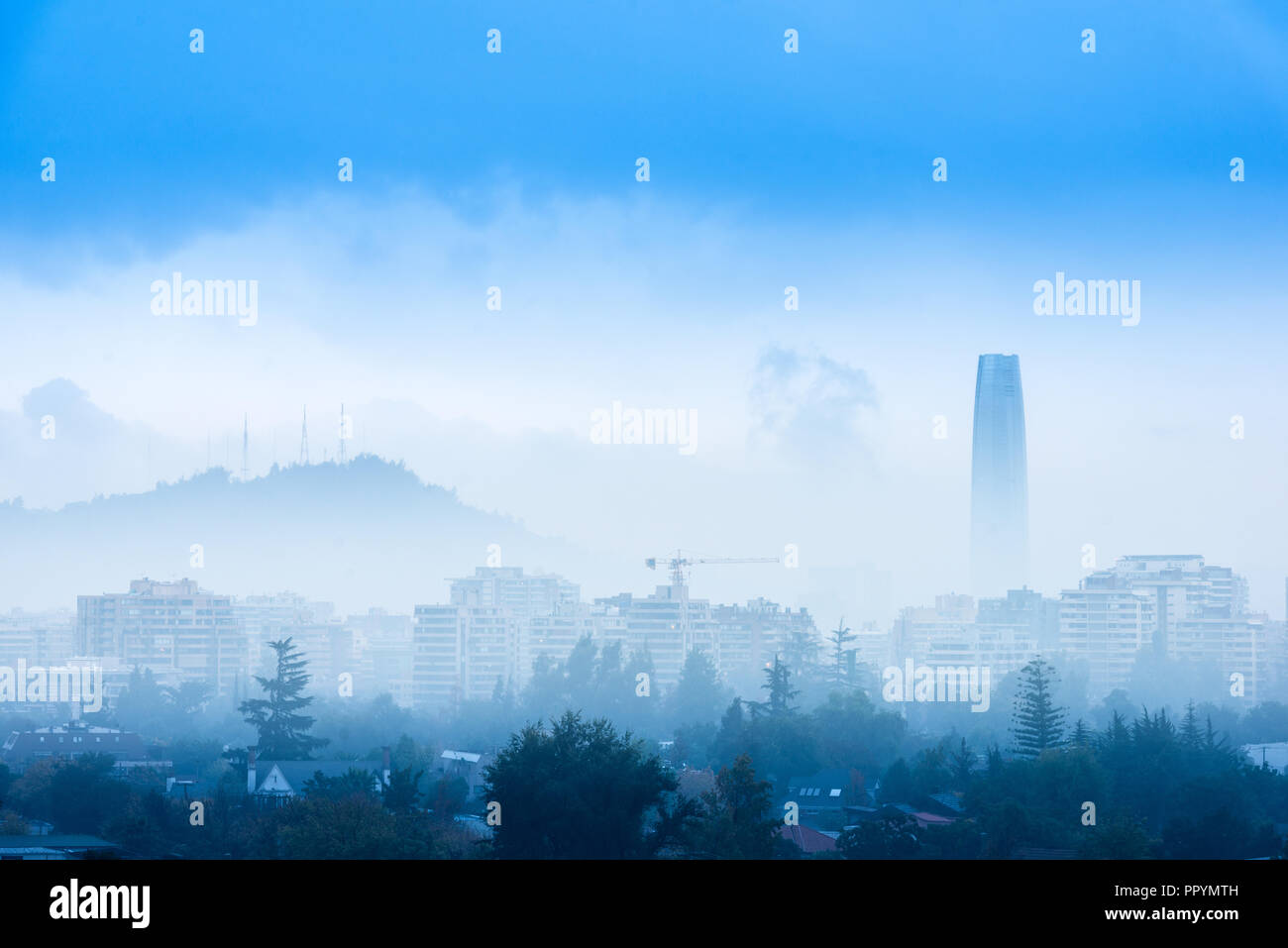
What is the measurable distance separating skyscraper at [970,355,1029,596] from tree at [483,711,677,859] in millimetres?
117106

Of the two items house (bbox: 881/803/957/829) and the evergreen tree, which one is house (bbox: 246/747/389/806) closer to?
house (bbox: 881/803/957/829)

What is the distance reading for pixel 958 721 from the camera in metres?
59.8

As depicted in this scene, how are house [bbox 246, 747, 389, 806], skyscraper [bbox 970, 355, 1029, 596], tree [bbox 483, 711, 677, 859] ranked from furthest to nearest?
skyscraper [bbox 970, 355, 1029, 596] → house [bbox 246, 747, 389, 806] → tree [bbox 483, 711, 677, 859]

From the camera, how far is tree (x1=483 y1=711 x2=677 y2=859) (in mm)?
→ 17234

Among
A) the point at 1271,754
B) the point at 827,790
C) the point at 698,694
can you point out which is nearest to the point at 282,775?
the point at 827,790

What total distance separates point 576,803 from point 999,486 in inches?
4739

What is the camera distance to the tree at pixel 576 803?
56.5 feet

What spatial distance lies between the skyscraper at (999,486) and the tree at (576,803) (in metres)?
117

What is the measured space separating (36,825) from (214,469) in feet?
498

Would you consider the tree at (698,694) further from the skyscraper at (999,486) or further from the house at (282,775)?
the skyscraper at (999,486)

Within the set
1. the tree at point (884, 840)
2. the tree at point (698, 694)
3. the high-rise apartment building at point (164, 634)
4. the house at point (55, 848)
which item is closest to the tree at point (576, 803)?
the tree at point (884, 840)

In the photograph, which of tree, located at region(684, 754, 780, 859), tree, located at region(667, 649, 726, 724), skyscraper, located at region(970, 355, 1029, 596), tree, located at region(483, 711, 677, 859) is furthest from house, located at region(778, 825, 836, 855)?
skyscraper, located at region(970, 355, 1029, 596)

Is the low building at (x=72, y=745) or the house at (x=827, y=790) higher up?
the house at (x=827, y=790)
